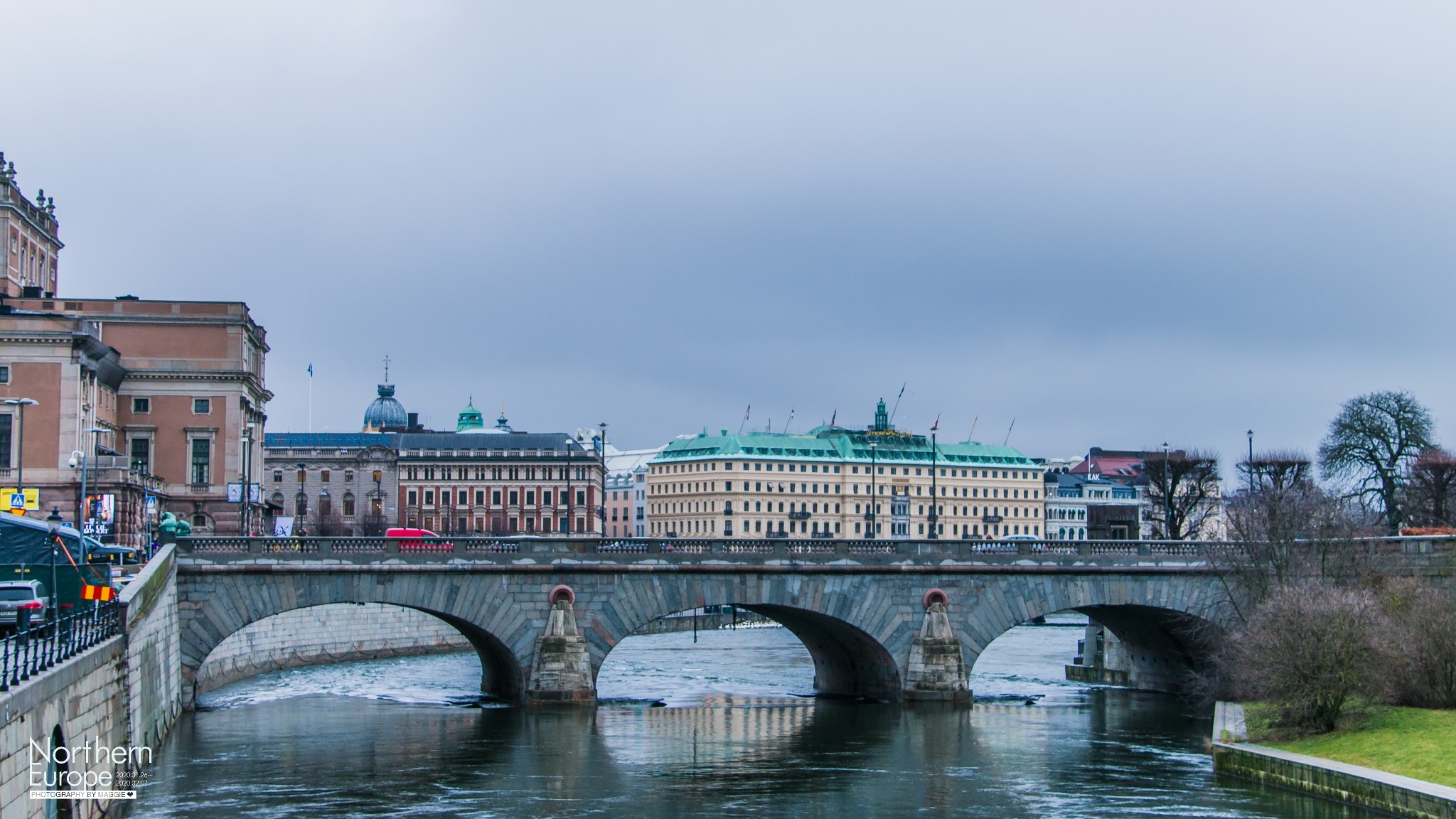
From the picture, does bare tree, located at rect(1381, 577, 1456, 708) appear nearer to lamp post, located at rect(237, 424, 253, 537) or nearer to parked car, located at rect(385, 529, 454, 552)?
parked car, located at rect(385, 529, 454, 552)

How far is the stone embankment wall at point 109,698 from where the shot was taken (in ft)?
87.7

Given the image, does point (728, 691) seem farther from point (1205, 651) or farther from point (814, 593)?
point (1205, 651)

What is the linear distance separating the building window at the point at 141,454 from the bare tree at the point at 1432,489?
226 ft

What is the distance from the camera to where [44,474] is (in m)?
90.6

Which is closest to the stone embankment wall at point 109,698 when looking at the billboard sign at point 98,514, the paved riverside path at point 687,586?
the paved riverside path at point 687,586

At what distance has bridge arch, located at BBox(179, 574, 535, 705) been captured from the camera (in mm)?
58781

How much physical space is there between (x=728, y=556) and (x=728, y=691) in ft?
44.8

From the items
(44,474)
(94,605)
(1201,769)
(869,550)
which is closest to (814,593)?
(869,550)

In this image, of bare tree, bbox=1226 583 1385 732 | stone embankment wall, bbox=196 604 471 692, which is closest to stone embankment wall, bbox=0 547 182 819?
stone embankment wall, bbox=196 604 471 692

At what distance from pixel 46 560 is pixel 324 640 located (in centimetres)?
3718

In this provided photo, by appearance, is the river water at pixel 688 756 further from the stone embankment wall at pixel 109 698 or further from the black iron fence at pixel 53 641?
the black iron fence at pixel 53 641

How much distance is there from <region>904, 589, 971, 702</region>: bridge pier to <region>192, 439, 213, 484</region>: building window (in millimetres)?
51467

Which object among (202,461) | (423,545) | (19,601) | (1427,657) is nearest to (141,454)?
(202,461)

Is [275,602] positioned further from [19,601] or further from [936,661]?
[936,661]
